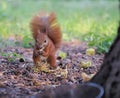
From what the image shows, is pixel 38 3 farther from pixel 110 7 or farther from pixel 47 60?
pixel 47 60

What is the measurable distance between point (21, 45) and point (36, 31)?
1.47 meters

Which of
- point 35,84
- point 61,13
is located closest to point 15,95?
point 35,84

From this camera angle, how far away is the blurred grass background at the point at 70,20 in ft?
24.4

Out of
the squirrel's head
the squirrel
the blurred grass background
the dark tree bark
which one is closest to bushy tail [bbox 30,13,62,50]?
the squirrel

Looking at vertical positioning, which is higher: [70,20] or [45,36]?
[45,36]

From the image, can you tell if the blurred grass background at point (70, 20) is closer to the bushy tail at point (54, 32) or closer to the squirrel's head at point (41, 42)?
the bushy tail at point (54, 32)

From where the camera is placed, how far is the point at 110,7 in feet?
44.1

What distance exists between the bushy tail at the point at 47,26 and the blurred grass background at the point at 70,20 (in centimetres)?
87

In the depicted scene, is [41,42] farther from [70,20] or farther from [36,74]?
[70,20]

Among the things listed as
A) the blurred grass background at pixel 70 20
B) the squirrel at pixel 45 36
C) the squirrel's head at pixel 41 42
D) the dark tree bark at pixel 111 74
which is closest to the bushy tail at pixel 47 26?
the squirrel at pixel 45 36

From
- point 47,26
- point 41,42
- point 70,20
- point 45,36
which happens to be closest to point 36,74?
point 41,42

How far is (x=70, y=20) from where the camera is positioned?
10.2m

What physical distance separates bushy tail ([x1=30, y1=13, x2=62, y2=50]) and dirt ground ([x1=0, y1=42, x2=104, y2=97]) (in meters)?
0.29

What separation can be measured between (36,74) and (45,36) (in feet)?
2.35
